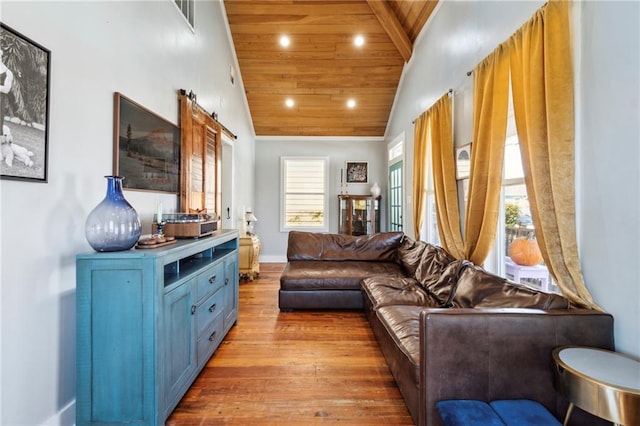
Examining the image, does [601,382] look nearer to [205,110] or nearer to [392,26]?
[205,110]

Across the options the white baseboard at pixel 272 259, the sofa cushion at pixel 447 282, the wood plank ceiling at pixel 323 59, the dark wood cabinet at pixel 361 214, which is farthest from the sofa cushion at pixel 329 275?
the wood plank ceiling at pixel 323 59

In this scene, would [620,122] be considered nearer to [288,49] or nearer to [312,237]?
[312,237]

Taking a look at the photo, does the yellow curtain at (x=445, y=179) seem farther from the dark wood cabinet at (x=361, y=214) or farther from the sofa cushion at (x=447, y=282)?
the dark wood cabinet at (x=361, y=214)

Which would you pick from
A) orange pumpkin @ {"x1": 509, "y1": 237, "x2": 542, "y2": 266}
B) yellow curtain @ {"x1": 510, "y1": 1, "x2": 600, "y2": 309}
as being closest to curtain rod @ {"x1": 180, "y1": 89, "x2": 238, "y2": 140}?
yellow curtain @ {"x1": 510, "y1": 1, "x2": 600, "y2": 309}

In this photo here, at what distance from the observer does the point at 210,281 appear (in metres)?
2.33

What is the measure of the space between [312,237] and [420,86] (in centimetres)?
263

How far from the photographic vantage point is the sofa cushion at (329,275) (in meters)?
3.41

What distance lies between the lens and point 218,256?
265 cm

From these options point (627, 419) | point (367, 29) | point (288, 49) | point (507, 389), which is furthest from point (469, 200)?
point (288, 49)

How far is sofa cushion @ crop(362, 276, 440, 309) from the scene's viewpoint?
253 centimetres

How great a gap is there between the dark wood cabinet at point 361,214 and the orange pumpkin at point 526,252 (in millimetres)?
3947

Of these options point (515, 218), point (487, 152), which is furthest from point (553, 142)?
point (515, 218)

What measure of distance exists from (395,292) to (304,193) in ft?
13.6

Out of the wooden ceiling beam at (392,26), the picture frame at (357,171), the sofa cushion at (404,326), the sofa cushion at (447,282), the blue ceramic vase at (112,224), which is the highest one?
the wooden ceiling beam at (392,26)
